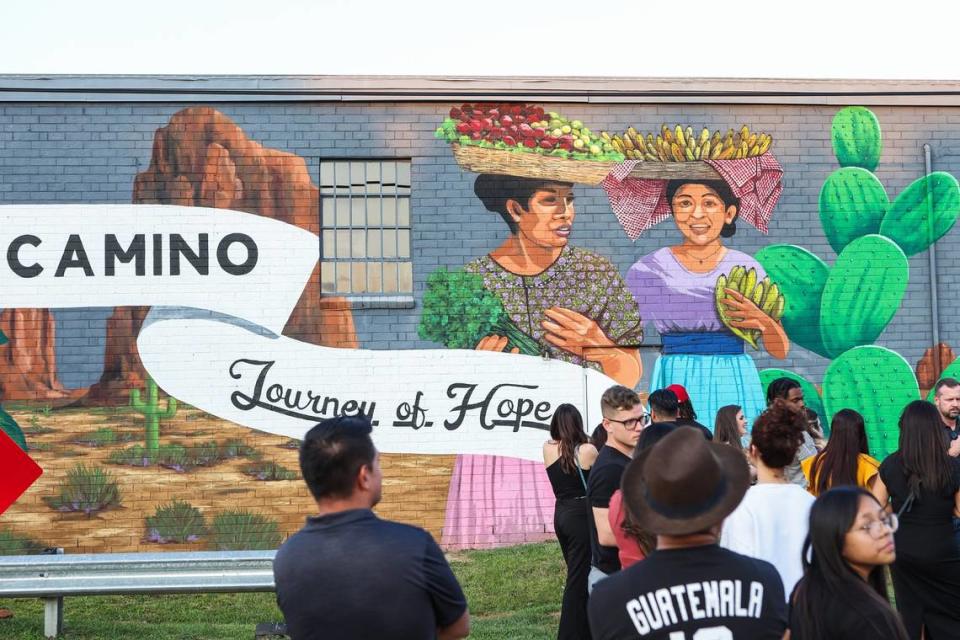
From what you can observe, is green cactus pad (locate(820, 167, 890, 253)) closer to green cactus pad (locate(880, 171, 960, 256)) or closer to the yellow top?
green cactus pad (locate(880, 171, 960, 256))

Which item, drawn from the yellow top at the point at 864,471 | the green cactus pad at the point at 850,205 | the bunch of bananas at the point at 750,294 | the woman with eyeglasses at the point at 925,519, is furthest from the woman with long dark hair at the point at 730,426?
the green cactus pad at the point at 850,205

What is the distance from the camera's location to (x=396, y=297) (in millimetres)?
12133

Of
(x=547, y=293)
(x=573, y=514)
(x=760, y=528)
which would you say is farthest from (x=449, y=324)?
(x=760, y=528)

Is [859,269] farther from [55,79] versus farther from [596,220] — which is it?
[55,79]

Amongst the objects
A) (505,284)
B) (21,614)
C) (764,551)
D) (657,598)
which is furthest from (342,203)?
(657,598)

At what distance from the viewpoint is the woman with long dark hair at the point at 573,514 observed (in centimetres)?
703

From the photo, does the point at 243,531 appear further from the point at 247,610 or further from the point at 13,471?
the point at 13,471

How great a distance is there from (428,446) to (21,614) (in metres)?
4.44

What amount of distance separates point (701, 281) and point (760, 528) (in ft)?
26.2

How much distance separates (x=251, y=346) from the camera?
1195 centimetres

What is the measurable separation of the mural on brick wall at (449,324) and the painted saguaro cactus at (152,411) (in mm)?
25

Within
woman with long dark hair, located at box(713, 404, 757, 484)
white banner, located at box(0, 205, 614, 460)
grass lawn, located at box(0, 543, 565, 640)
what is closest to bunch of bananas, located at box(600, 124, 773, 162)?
white banner, located at box(0, 205, 614, 460)

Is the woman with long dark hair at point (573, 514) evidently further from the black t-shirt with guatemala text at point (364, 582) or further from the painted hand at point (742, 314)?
the painted hand at point (742, 314)

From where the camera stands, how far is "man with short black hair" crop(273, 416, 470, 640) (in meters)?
3.32
